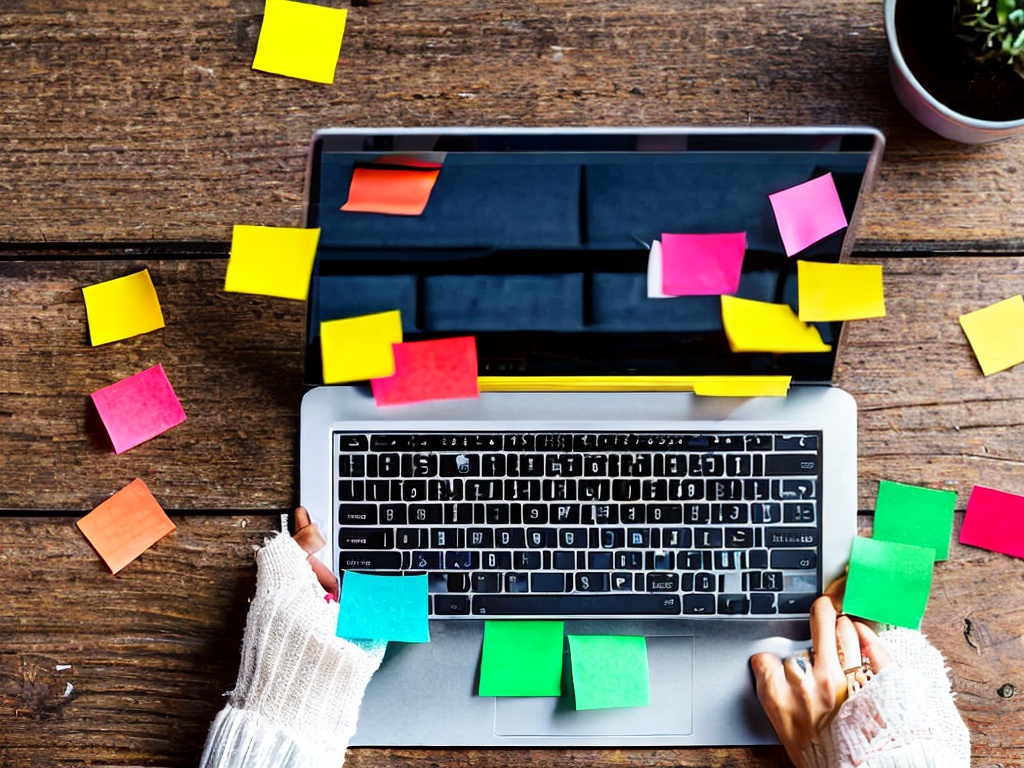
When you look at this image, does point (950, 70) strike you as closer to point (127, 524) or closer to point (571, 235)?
point (571, 235)

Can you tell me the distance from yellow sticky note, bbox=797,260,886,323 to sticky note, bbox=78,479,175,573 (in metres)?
0.63

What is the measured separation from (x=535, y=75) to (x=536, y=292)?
206 mm

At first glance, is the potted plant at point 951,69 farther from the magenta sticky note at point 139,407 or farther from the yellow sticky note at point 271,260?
the magenta sticky note at point 139,407

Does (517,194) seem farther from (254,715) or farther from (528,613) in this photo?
(254,715)

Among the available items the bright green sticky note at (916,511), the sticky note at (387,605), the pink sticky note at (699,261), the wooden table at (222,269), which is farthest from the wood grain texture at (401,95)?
the sticky note at (387,605)

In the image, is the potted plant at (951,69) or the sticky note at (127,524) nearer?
the potted plant at (951,69)

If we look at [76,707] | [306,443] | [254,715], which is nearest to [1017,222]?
[306,443]

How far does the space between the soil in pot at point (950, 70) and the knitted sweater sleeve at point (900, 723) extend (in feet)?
1.53

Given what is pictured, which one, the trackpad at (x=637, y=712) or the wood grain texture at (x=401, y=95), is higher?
the wood grain texture at (x=401, y=95)

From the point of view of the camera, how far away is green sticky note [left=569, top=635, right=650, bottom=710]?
2.44 feet

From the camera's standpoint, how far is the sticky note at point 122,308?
30.7 inches

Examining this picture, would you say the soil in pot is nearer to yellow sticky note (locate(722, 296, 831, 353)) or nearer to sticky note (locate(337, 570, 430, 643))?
yellow sticky note (locate(722, 296, 831, 353))

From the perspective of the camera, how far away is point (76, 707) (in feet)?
2.58

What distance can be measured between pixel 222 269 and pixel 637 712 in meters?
0.56
